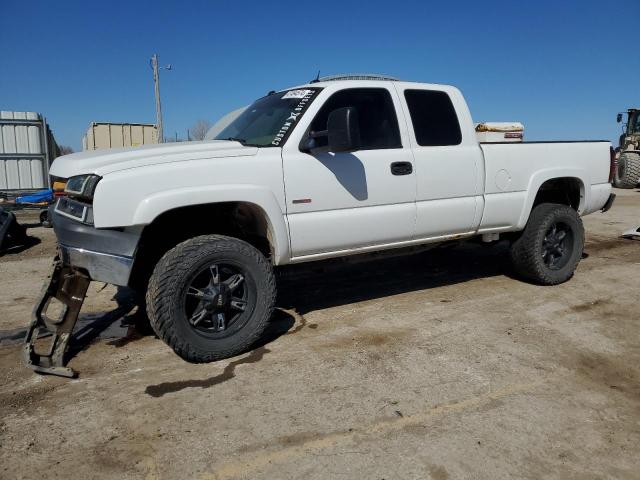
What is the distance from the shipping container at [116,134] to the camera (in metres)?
18.4

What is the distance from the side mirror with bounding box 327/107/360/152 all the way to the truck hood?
1.89ft

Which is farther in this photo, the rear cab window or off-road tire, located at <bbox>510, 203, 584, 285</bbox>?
off-road tire, located at <bbox>510, 203, 584, 285</bbox>

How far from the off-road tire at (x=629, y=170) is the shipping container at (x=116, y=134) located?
1727cm

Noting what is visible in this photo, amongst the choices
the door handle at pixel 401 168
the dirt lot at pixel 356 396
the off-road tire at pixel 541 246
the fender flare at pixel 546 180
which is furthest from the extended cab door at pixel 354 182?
the off-road tire at pixel 541 246

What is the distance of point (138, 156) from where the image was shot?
343 cm

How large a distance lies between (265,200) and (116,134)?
1693 cm

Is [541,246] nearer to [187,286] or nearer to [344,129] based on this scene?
[344,129]

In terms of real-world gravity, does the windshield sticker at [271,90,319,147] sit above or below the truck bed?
above

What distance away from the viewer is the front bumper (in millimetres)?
3271

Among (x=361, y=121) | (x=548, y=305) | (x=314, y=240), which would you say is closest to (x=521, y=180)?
(x=548, y=305)

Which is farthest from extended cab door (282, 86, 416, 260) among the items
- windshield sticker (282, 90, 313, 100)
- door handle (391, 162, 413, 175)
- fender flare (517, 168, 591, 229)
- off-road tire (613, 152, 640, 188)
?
off-road tire (613, 152, 640, 188)

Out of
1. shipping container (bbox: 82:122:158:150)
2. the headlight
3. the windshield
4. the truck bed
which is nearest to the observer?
the headlight

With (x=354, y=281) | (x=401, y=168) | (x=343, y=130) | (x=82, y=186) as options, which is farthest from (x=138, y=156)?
(x=354, y=281)

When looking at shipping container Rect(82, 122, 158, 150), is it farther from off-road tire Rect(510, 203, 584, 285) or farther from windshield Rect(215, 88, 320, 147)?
off-road tire Rect(510, 203, 584, 285)
